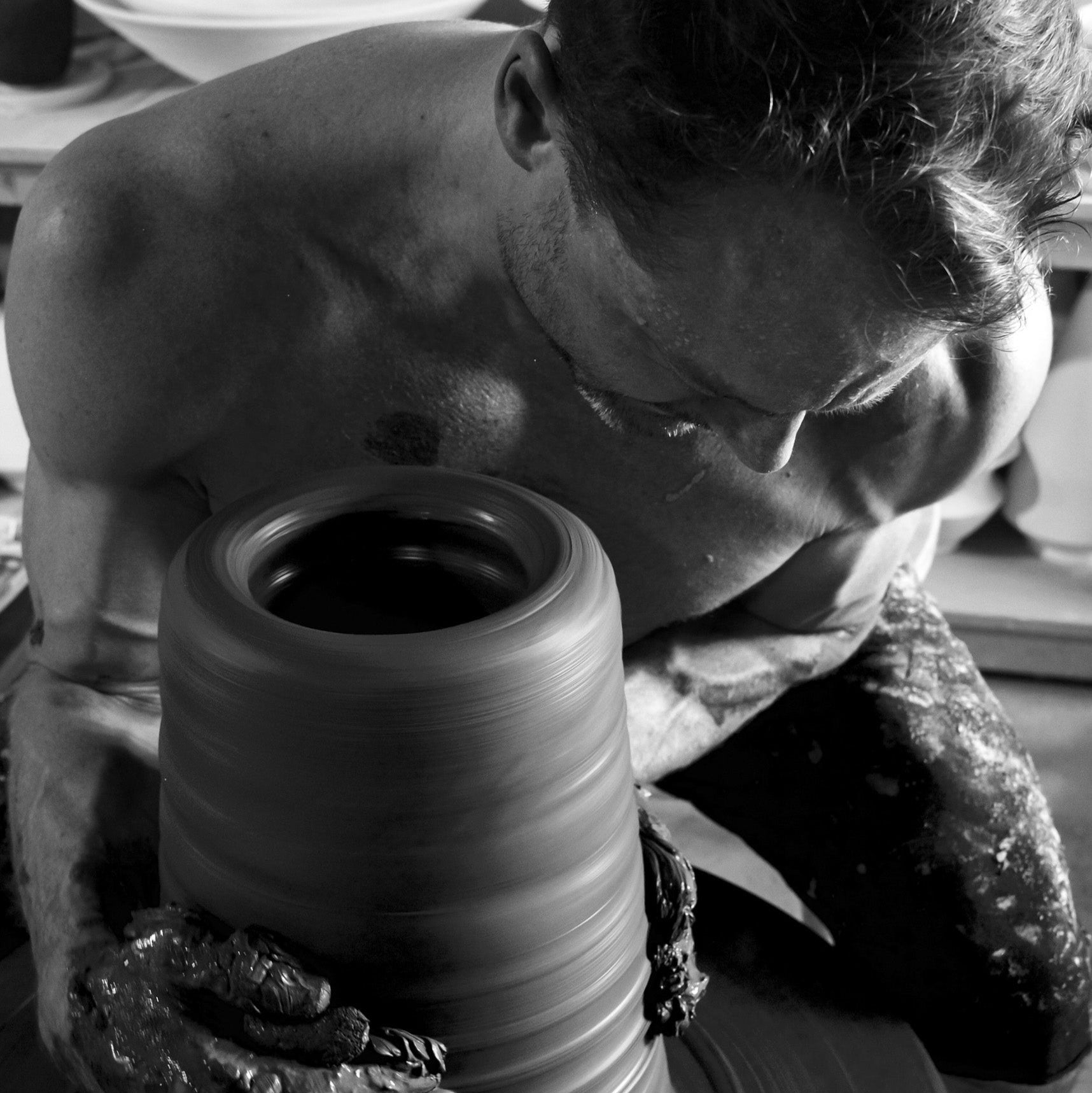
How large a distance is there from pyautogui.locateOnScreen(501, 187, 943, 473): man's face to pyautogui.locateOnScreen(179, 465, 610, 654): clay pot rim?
123 mm

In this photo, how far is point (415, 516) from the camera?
682 mm

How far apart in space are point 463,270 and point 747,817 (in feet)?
2.01

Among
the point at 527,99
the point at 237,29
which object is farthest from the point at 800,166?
the point at 237,29

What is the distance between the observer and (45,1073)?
0.85 metres

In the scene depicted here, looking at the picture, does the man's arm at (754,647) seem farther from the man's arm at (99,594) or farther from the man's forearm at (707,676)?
the man's arm at (99,594)

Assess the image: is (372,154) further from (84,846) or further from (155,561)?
(84,846)

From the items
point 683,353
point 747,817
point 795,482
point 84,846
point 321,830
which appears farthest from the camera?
point 747,817

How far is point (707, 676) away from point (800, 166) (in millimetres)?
615

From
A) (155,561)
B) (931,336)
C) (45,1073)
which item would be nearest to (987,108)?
(931,336)

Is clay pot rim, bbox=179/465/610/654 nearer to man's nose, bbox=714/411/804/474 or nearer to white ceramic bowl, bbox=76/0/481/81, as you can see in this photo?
man's nose, bbox=714/411/804/474

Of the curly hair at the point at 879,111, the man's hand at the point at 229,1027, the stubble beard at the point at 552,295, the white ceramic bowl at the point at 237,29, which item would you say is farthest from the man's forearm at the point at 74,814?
the white ceramic bowl at the point at 237,29

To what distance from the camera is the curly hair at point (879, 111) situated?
1.90 feet

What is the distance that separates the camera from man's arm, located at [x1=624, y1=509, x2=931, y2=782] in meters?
1.12

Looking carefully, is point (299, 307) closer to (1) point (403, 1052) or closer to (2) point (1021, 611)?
(1) point (403, 1052)
